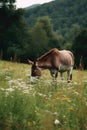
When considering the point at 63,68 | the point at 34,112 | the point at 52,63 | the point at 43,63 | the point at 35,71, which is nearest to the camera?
the point at 34,112

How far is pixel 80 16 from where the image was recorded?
18812 centimetres

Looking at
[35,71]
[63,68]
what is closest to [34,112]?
[35,71]

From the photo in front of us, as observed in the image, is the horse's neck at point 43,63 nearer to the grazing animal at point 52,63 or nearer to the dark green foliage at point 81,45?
the grazing animal at point 52,63

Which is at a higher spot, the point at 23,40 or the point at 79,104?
the point at 23,40

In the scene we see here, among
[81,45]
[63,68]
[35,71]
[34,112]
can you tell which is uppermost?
[81,45]

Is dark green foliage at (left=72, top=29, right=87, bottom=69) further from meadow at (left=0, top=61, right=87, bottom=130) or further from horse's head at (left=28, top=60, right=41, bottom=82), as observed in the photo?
meadow at (left=0, top=61, right=87, bottom=130)

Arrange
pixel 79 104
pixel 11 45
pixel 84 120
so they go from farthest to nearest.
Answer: pixel 11 45
pixel 79 104
pixel 84 120

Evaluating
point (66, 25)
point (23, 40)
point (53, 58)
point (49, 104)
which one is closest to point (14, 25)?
point (23, 40)

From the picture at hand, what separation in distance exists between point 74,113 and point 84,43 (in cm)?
6840

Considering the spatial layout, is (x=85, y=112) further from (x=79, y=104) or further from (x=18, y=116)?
(x=18, y=116)

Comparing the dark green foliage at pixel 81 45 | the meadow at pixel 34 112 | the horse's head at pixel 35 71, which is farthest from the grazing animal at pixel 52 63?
the dark green foliage at pixel 81 45

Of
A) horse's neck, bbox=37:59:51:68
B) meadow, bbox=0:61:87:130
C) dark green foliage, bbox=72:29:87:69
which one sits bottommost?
meadow, bbox=0:61:87:130

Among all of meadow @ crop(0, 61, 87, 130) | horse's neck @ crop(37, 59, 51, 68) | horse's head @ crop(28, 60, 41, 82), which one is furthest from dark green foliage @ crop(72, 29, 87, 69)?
meadow @ crop(0, 61, 87, 130)

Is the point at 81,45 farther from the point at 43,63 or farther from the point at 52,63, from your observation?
the point at 43,63
